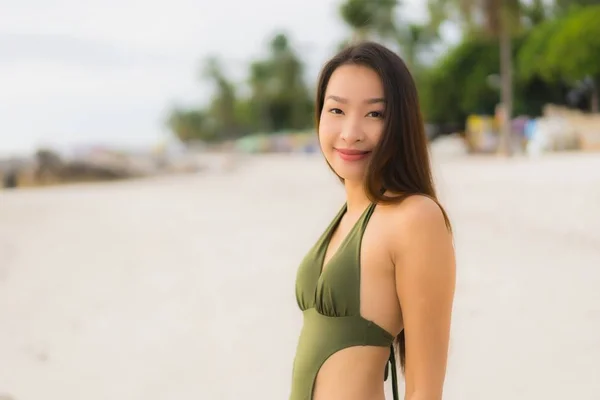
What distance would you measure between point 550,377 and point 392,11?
1734 inches

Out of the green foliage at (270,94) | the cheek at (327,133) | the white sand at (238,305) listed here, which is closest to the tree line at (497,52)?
the white sand at (238,305)

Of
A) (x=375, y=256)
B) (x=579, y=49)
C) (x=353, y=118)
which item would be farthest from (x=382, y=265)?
(x=579, y=49)

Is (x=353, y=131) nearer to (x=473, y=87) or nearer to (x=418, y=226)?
(x=418, y=226)

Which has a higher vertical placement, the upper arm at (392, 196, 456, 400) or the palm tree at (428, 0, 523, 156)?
the palm tree at (428, 0, 523, 156)

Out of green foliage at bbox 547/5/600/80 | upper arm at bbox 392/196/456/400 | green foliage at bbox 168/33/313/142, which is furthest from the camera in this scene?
green foliage at bbox 168/33/313/142

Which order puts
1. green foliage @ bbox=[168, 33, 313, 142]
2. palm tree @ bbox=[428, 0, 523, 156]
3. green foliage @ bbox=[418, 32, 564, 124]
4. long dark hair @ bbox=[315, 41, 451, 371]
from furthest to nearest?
green foliage @ bbox=[168, 33, 313, 142]
green foliage @ bbox=[418, 32, 564, 124]
palm tree @ bbox=[428, 0, 523, 156]
long dark hair @ bbox=[315, 41, 451, 371]

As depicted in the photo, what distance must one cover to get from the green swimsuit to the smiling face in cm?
14

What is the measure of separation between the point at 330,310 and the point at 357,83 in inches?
22.2

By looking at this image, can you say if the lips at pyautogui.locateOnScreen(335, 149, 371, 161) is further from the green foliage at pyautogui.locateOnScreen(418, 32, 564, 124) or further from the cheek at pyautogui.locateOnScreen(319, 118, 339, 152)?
the green foliage at pyautogui.locateOnScreen(418, 32, 564, 124)

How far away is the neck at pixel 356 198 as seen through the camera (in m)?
1.78

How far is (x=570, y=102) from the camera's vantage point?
148ft

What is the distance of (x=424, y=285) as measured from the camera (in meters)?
1.55

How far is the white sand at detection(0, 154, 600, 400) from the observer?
4.32m

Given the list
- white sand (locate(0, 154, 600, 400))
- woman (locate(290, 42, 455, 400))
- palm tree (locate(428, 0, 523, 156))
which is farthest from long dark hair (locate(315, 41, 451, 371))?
palm tree (locate(428, 0, 523, 156))
